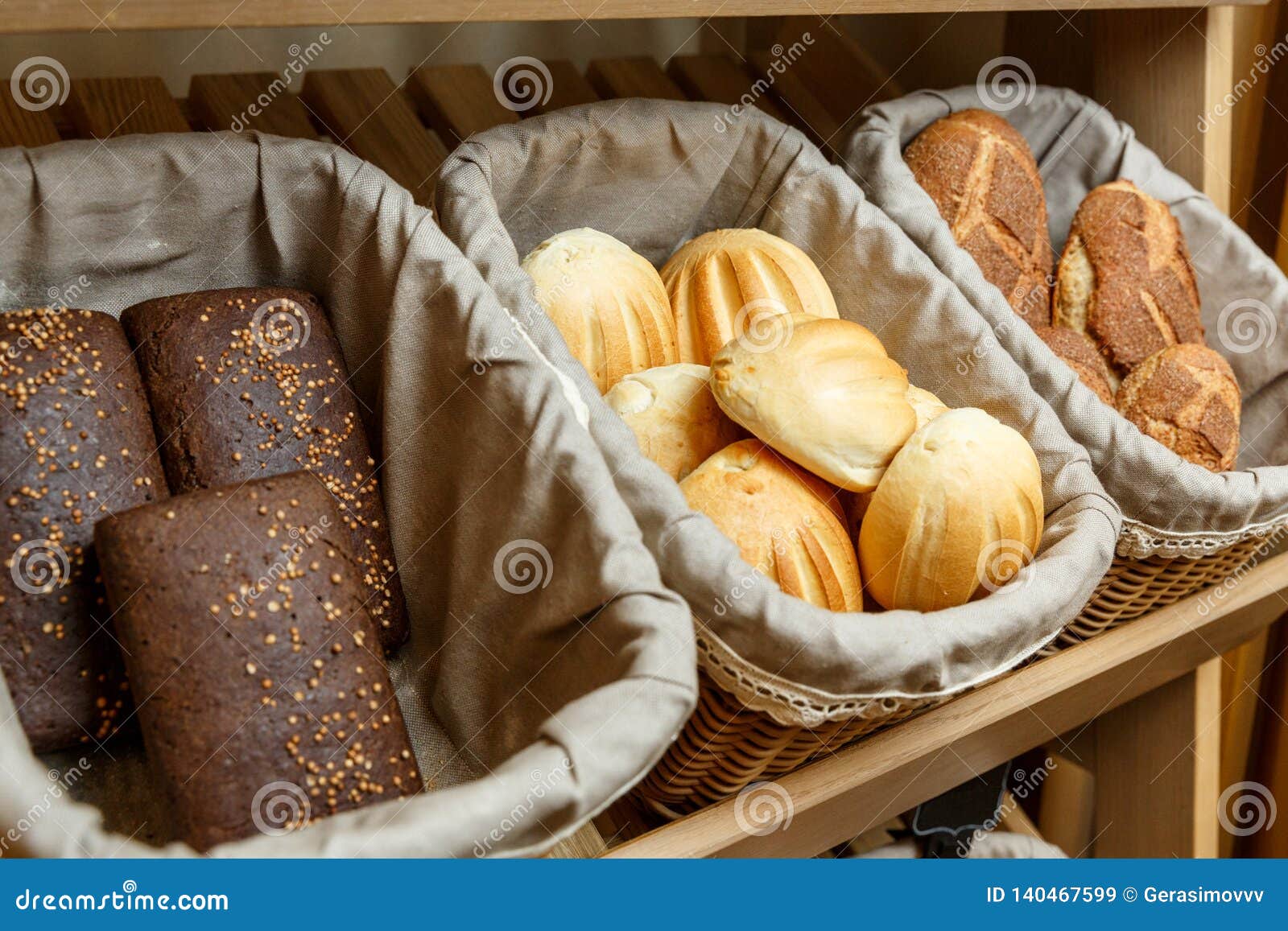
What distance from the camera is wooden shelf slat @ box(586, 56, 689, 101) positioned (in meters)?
1.41

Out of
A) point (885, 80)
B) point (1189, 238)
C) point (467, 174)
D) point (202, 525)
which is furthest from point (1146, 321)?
point (202, 525)

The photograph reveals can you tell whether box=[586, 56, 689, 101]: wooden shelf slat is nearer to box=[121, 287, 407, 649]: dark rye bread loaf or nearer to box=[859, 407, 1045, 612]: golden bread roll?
box=[121, 287, 407, 649]: dark rye bread loaf

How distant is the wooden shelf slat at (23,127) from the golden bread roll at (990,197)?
3.21 feet

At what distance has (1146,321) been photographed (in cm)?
127

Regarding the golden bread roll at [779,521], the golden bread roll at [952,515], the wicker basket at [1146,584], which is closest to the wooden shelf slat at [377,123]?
the golden bread roll at [779,521]

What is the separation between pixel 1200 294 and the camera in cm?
139

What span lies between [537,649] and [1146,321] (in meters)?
0.88

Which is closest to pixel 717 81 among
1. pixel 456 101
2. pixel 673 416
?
pixel 456 101

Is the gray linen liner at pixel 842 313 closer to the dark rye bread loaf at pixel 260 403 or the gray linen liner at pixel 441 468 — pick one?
the gray linen liner at pixel 441 468

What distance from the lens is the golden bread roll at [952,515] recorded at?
872 mm

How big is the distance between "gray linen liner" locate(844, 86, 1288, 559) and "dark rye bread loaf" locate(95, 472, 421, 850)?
28.4 inches

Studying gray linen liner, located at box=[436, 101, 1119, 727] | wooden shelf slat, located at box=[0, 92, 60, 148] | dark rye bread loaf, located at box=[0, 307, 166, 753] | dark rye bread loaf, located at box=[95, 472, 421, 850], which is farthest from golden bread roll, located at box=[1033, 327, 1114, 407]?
wooden shelf slat, located at box=[0, 92, 60, 148]

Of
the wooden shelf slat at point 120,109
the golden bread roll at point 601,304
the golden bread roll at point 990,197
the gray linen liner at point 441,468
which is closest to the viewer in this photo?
the gray linen liner at point 441,468
